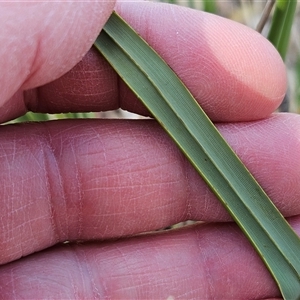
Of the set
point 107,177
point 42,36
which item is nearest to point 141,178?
point 107,177

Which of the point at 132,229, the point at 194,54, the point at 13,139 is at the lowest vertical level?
the point at 132,229

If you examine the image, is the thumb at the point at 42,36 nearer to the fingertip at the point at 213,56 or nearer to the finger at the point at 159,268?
the fingertip at the point at 213,56

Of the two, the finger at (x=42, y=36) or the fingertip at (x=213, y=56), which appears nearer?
the finger at (x=42, y=36)

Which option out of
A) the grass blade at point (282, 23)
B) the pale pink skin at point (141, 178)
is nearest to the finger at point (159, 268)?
the pale pink skin at point (141, 178)

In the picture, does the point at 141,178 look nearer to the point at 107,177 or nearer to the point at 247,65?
the point at 107,177

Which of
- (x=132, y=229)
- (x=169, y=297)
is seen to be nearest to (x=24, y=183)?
(x=132, y=229)

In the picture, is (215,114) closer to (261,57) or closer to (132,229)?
(261,57)
